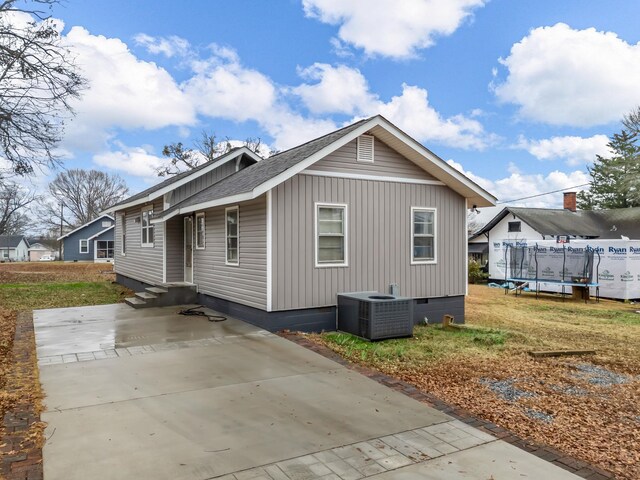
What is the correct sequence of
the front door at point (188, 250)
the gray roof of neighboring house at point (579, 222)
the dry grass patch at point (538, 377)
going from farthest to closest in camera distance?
1. the gray roof of neighboring house at point (579, 222)
2. the front door at point (188, 250)
3. the dry grass patch at point (538, 377)

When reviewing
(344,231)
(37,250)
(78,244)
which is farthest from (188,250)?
(37,250)

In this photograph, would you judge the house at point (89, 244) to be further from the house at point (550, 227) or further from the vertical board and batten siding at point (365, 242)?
the vertical board and batten siding at point (365, 242)

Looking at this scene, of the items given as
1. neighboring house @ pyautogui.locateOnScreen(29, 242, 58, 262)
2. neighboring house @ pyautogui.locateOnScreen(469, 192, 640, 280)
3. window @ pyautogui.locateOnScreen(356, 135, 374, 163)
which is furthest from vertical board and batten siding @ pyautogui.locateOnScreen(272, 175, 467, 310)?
neighboring house @ pyautogui.locateOnScreen(29, 242, 58, 262)

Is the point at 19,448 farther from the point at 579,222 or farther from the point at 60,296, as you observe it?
the point at 579,222

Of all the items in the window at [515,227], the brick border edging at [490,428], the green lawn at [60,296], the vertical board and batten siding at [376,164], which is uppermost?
Answer: the vertical board and batten siding at [376,164]

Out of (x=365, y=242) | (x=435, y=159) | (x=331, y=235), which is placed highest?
(x=435, y=159)

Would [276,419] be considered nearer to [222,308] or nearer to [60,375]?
[60,375]

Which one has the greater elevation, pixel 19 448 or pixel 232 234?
pixel 232 234

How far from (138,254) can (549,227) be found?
22.2 m

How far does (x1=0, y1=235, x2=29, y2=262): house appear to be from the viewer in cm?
6862

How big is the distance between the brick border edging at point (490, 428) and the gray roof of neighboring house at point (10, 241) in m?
79.8

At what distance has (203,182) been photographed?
12.8m

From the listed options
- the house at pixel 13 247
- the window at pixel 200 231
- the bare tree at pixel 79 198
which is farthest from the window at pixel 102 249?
the window at pixel 200 231

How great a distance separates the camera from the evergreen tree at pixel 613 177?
35.2 m
